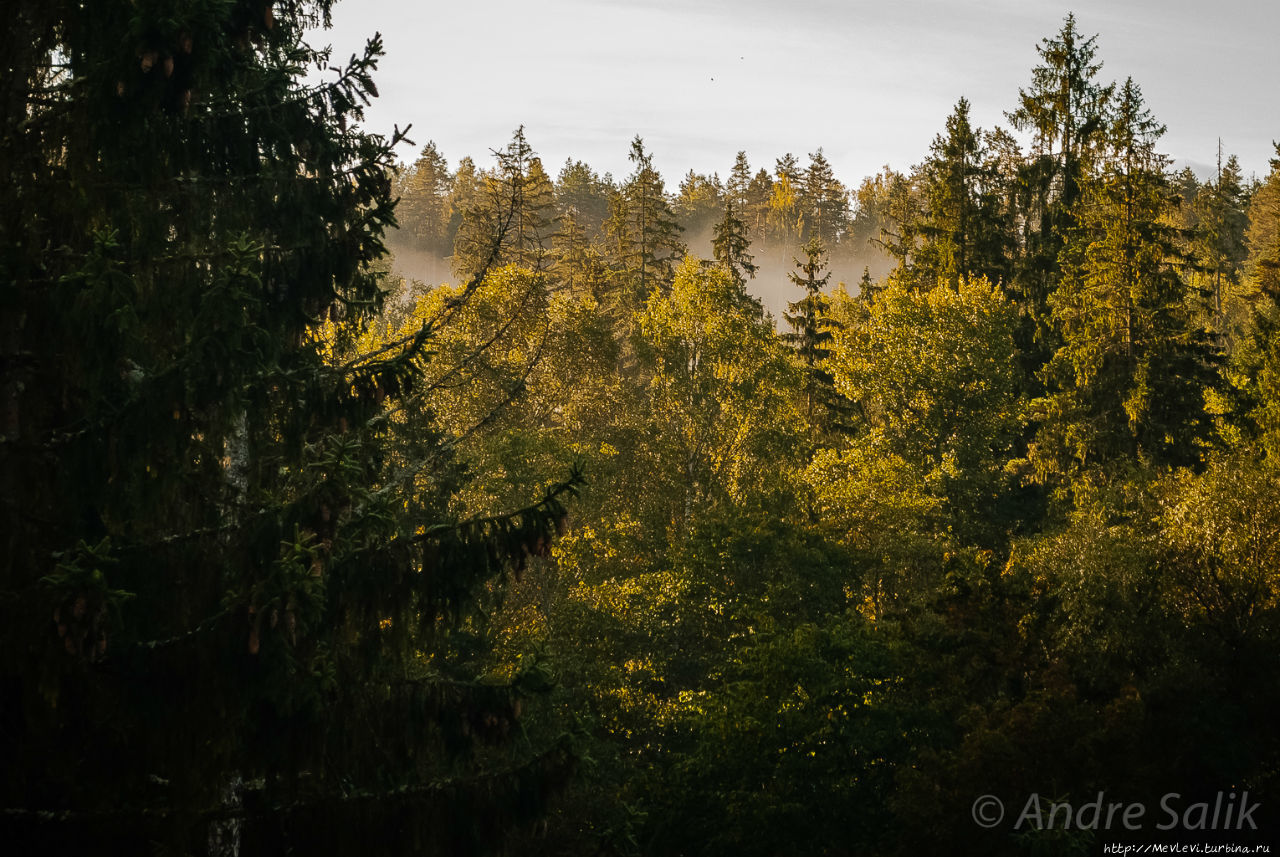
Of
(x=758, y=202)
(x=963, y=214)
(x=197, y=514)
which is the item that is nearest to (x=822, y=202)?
(x=758, y=202)

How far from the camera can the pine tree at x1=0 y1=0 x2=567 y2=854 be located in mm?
6457

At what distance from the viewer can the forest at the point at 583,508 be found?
6.68 meters

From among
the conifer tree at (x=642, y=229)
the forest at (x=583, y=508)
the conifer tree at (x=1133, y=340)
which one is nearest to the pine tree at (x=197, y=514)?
the forest at (x=583, y=508)

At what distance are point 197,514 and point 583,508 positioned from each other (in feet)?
94.5

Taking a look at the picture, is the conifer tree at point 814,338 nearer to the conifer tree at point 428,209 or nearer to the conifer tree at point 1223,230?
the conifer tree at point 1223,230

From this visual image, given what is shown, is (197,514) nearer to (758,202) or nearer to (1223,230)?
(1223,230)

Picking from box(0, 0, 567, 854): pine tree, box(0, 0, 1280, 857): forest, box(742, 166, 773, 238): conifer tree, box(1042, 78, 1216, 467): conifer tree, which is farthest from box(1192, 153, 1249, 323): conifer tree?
box(0, 0, 567, 854): pine tree

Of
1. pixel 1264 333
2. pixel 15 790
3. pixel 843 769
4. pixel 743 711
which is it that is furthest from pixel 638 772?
pixel 1264 333

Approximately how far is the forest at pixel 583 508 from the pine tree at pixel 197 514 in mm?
38

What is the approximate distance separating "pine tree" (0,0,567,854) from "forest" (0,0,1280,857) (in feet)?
0.12

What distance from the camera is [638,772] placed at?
78.3 ft

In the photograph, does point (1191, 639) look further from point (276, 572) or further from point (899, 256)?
point (899, 256)

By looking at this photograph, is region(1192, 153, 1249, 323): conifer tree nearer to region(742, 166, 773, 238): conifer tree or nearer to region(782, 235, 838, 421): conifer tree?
region(782, 235, 838, 421): conifer tree

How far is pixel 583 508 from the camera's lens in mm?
37156
